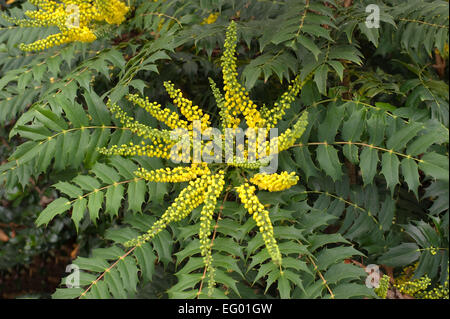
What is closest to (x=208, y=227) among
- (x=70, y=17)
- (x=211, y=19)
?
(x=70, y=17)

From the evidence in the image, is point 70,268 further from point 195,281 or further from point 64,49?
point 64,49

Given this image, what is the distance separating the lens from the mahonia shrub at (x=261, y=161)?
5.76 ft

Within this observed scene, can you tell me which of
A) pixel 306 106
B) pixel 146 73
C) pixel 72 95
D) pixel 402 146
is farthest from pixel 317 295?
pixel 146 73

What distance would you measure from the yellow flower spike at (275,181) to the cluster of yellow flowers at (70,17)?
1199 millimetres

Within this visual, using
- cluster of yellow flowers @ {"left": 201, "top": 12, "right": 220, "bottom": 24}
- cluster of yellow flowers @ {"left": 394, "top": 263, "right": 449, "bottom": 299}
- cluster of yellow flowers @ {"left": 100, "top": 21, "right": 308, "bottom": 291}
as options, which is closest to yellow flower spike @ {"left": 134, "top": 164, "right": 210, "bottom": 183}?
cluster of yellow flowers @ {"left": 100, "top": 21, "right": 308, "bottom": 291}

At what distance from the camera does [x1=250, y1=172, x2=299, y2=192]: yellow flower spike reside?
5.76 feet

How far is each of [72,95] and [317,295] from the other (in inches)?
52.8

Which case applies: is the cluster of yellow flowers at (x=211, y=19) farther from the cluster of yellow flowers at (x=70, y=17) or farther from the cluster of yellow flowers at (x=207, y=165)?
the cluster of yellow flowers at (x=207, y=165)

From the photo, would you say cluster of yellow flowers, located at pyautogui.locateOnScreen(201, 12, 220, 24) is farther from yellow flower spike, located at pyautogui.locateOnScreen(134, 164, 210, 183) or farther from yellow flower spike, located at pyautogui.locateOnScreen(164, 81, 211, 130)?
yellow flower spike, located at pyautogui.locateOnScreen(134, 164, 210, 183)

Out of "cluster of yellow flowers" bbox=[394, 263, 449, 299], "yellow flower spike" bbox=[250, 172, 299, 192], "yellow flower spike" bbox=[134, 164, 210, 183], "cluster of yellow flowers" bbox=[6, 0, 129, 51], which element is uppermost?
"cluster of yellow flowers" bbox=[6, 0, 129, 51]

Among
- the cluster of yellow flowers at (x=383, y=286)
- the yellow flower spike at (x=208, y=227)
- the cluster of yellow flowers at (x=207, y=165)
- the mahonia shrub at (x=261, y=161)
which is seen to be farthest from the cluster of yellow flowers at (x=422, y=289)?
the yellow flower spike at (x=208, y=227)

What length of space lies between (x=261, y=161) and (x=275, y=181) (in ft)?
0.35

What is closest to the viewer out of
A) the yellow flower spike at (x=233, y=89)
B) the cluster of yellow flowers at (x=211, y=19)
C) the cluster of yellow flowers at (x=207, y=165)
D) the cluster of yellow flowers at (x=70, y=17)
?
the cluster of yellow flowers at (x=207, y=165)

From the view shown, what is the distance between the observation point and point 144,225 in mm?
1926
